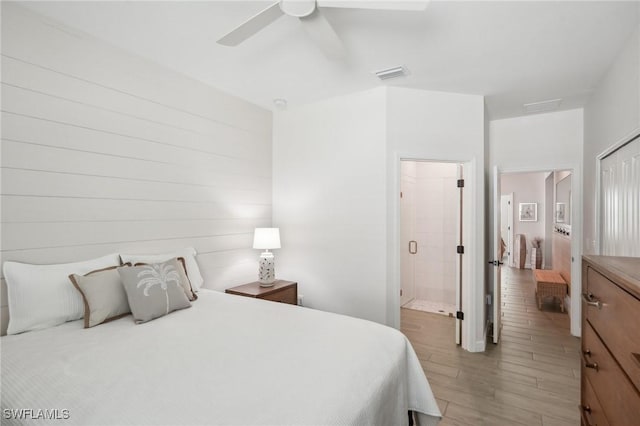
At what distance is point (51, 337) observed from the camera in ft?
5.62

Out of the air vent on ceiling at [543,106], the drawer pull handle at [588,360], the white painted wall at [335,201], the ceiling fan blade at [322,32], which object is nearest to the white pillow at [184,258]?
the white painted wall at [335,201]

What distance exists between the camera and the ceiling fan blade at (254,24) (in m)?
1.68

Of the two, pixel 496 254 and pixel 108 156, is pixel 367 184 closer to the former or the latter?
pixel 496 254

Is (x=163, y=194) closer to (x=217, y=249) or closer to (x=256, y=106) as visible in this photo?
(x=217, y=249)

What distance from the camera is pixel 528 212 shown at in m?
8.27

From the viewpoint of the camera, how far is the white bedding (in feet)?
3.63

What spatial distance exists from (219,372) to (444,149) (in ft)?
9.61

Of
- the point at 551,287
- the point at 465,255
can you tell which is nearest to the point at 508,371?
the point at 465,255

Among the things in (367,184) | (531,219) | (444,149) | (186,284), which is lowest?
(186,284)

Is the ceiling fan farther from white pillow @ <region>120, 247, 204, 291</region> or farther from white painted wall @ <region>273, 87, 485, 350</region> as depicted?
white pillow @ <region>120, 247, 204, 291</region>

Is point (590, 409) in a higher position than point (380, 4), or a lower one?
lower

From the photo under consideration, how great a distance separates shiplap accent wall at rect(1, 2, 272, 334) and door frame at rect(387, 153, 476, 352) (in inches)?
65.1

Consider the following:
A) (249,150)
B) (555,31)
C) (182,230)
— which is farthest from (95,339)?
(555,31)

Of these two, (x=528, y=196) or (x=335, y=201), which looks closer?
(x=335, y=201)
